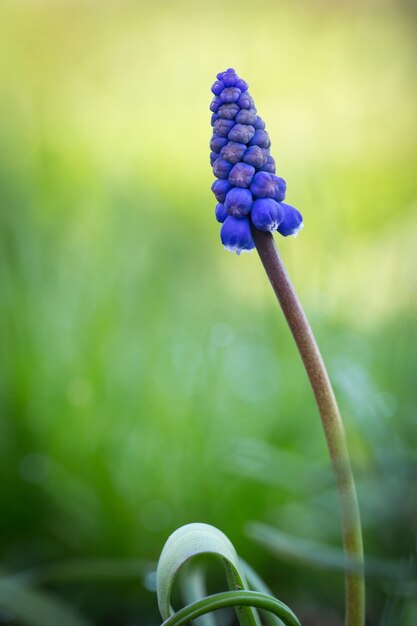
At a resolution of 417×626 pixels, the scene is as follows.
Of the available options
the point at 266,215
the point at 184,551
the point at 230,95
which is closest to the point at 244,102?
the point at 230,95

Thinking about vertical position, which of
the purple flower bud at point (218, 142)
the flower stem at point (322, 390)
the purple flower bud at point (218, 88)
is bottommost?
the flower stem at point (322, 390)

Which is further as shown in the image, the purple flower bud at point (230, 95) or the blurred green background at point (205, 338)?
the blurred green background at point (205, 338)

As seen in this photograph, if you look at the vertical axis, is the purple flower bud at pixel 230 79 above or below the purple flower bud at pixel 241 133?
above

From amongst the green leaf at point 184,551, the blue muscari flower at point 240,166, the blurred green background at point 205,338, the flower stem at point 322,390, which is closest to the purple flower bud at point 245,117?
the blue muscari flower at point 240,166

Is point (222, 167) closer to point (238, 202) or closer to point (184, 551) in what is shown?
point (238, 202)

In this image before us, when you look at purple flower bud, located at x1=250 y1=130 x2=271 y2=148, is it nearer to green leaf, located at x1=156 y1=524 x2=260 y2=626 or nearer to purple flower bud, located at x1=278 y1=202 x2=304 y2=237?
purple flower bud, located at x1=278 y1=202 x2=304 y2=237

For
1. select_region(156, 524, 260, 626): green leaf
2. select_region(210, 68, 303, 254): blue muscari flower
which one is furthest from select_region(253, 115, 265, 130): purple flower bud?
select_region(156, 524, 260, 626): green leaf

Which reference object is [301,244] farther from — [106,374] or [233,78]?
[233,78]

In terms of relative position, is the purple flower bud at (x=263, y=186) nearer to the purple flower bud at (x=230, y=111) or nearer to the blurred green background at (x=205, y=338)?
the purple flower bud at (x=230, y=111)
